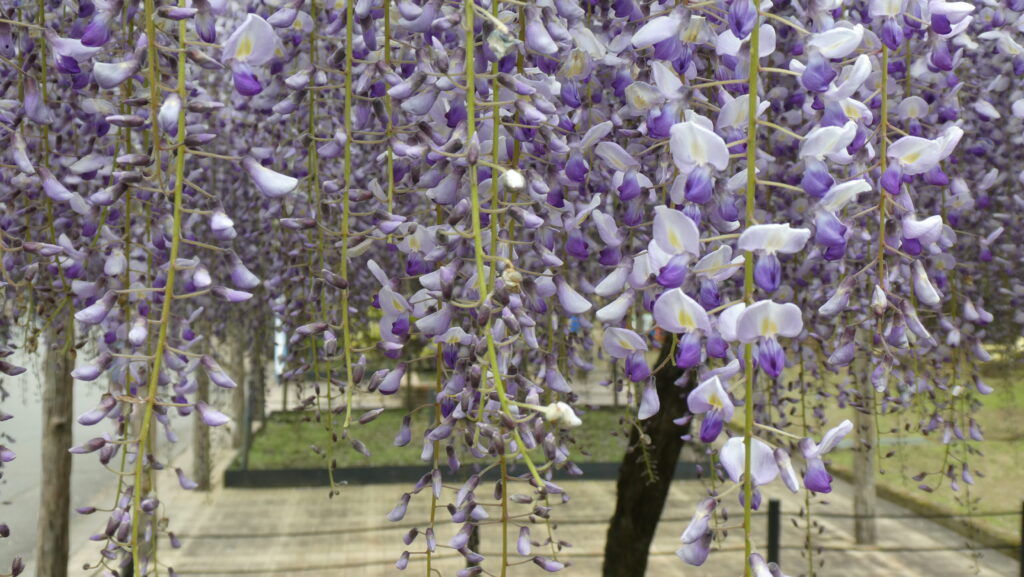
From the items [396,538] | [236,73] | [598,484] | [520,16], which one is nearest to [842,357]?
[520,16]

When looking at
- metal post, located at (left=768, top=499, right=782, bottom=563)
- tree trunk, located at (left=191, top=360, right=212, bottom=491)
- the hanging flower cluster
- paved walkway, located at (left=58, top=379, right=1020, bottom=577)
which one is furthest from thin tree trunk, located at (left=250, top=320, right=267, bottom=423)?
the hanging flower cluster

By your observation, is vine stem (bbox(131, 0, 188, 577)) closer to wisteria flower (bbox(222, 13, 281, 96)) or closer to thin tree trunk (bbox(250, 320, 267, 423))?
wisteria flower (bbox(222, 13, 281, 96))

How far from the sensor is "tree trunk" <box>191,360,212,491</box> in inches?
189

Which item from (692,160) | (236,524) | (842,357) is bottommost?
(236,524)

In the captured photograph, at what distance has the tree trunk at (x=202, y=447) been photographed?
481cm

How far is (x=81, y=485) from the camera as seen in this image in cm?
383

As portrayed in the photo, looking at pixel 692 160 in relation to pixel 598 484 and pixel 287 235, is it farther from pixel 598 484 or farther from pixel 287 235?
pixel 598 484

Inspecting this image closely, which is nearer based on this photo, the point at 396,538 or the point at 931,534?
A: the point at 396,538

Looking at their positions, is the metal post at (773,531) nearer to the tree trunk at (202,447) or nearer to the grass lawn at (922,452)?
the grass lawn at (922,452)

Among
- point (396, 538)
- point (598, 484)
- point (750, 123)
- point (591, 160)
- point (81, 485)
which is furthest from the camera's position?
point (598, 484)

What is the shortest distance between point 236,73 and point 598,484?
253 inches

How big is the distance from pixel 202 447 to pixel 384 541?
3.97 ft

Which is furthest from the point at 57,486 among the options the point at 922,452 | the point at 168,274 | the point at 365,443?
the point at 922,452

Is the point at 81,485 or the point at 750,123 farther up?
the point at 750,123
